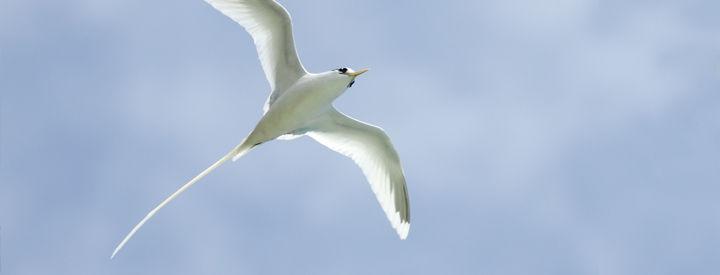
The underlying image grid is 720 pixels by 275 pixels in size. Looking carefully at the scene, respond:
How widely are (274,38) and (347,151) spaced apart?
264cm

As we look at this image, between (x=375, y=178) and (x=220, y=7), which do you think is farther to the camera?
(x=375, y=178)

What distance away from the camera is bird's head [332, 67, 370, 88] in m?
13.0

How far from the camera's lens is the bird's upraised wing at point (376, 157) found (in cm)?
1427

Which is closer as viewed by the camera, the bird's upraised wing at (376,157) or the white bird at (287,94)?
the white bird at (287,94)

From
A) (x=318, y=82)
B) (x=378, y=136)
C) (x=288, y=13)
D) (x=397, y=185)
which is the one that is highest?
(x=288, y=13)

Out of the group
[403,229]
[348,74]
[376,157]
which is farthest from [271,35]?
[403,229]

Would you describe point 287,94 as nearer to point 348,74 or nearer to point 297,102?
point 297,102

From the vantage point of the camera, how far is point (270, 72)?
1348cm

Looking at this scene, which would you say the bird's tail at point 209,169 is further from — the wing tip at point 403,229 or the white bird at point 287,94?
the wing tip at point 403,229

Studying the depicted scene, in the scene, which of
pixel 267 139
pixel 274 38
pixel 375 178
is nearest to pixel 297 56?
pixel 274 38

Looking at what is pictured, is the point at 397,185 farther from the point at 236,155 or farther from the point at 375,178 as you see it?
the point at 236,155

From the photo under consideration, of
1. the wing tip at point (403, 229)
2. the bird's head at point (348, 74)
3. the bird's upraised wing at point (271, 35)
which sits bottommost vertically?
the wing tip at point (403, 229)

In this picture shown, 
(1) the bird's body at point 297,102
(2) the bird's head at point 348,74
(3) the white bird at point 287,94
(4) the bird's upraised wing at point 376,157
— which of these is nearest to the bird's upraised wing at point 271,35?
(3) the white bird at point 287,94

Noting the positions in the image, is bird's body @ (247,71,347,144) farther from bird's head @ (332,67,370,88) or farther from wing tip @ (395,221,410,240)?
wing tip @ (395,221,410,240)
